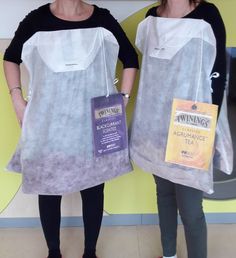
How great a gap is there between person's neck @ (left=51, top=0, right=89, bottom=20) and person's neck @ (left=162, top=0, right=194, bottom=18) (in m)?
0.26

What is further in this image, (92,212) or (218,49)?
(92,212)

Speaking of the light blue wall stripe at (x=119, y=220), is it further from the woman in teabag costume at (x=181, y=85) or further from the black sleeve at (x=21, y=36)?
the black sleeve at (x=21, y=36)

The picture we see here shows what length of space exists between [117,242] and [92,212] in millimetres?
354

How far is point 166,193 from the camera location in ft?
4.06

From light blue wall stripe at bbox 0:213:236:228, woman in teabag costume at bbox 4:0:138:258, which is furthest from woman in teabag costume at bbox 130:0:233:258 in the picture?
light blue wall stripe at bbox 0:213:236:228

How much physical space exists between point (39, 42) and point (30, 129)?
10.6 inches

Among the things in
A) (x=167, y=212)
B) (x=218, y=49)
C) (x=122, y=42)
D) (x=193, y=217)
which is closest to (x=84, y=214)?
(x=167, y=212)

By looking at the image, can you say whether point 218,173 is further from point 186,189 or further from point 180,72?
point 180,72

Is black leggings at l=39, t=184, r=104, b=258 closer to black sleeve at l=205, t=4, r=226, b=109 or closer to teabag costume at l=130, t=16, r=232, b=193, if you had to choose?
teabag costume at l=130, t=16, r=232, b=193

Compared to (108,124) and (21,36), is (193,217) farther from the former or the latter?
(21,36)

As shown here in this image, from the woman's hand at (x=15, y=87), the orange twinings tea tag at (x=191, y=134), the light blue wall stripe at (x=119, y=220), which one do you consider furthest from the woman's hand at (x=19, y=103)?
the light blue wall stripe at (x=119, y=220)

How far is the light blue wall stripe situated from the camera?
166cm

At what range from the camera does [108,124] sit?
1.13 m

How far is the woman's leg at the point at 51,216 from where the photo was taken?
4.13 ft
